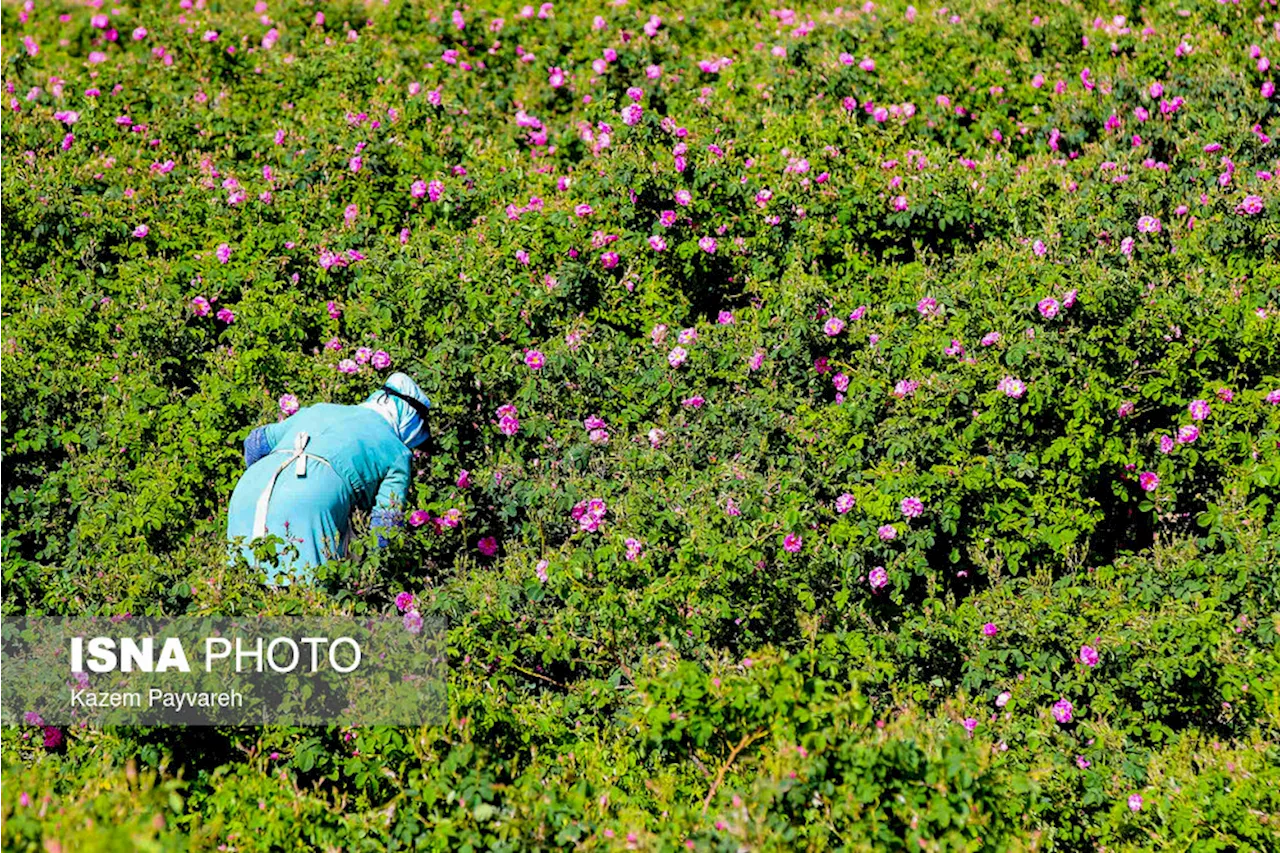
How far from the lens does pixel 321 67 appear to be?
756cm

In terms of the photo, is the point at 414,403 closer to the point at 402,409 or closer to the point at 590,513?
the point at 402,409

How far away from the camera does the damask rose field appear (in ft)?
11.2

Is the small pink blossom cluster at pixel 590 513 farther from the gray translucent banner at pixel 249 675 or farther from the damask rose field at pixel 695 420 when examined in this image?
the gray translucent banner at pixel 249 675

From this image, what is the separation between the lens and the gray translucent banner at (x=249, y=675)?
3660mm

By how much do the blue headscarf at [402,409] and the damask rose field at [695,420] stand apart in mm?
23

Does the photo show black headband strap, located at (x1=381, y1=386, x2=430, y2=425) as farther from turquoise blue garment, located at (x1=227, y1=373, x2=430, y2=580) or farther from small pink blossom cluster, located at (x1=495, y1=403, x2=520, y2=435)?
small pink blossom cluster, located at (x1=495, y1=403, x2=520, y2=435)

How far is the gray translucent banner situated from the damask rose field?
64 millimetres

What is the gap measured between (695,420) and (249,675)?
221 centimetres

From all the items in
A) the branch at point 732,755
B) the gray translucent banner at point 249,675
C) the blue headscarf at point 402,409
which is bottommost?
the gray translucent banner at point 249,675

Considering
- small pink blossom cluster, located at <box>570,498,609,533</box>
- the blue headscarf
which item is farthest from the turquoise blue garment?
small pink blossom cluster, located at <box>570,498,609,533</box>

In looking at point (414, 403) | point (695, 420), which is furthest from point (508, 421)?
point (695, 420)

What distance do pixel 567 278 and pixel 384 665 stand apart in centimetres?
243

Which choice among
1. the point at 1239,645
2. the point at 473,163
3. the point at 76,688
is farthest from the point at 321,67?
the point at 1239,645

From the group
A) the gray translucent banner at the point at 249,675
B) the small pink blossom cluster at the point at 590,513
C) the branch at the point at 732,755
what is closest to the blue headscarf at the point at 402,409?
the small pink blossom cluster at the point at 590,513
